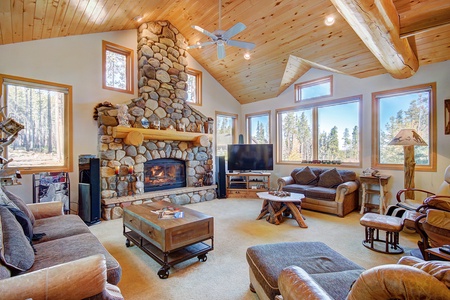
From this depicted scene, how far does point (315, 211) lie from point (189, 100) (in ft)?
14.2

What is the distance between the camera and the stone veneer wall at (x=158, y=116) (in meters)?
4.43

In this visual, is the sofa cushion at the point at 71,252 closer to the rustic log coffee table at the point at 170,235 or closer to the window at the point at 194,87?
the rustic log coffee table at the point at 170,235

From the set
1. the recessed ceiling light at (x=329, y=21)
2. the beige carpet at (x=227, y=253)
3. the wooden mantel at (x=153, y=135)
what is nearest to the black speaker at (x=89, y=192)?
the beige carpet at (x=227, y=253)

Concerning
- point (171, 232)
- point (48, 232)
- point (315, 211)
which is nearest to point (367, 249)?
point (315, 211)

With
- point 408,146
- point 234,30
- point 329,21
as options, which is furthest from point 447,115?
point 234,30

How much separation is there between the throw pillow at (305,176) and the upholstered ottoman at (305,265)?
3577mm

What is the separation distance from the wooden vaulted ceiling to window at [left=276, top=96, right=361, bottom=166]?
81 cm

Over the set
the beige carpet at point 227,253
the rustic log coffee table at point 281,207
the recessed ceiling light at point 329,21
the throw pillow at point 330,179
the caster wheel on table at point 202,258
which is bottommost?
the beige carpet at point 227,253

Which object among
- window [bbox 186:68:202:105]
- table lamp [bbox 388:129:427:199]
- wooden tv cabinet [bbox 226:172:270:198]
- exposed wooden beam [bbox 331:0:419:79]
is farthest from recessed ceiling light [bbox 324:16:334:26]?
wooden tv cabinet [bbox 226:172:270:198]

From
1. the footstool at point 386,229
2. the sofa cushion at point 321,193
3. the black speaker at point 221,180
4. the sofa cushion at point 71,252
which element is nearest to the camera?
the sofa cushion at point 71,252

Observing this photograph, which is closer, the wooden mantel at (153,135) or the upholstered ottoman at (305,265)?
the upholstered ottoman at (305,265)

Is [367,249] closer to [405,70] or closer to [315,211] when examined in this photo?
[315,211]

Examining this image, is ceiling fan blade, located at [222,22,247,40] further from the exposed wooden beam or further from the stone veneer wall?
the stone veneer wall

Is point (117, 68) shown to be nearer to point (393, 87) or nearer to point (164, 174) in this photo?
point (164, 174)
